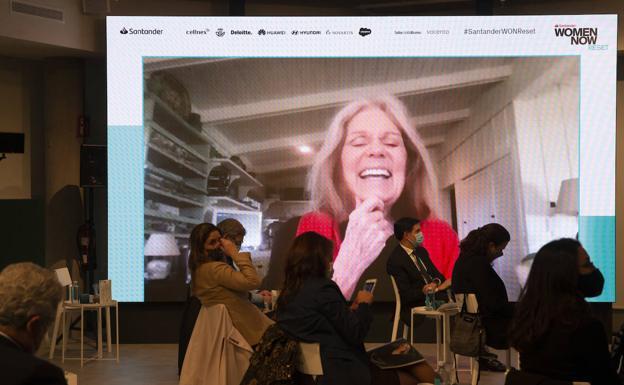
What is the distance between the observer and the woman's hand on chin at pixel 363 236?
29.8 ft

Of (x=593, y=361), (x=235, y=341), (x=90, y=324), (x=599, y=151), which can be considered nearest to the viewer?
(x=593, y=361)

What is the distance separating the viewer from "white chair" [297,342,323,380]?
14.1 feet

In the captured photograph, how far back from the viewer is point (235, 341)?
5.49 m

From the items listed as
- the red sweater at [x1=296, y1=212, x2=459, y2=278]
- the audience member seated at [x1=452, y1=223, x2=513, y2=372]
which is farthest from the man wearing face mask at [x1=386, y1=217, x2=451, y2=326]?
the red sweater at [x1=296, y1=212, x2=459, y2=278]

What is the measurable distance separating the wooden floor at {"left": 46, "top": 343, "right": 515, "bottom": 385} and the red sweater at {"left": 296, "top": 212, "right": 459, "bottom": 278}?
0.90 meters

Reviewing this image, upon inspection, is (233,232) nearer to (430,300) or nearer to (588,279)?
(430,300)

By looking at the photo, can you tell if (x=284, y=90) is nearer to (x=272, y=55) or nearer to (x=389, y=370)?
(x=272, y=55)

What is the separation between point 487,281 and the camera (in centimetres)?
591

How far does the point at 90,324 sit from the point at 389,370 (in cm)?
596

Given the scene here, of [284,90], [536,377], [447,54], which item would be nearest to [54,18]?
[284,90]

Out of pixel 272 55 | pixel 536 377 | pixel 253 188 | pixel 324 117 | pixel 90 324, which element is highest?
pixel 272 55

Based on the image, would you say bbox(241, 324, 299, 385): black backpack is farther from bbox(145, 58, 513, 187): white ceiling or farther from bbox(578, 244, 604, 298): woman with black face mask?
bbox(145, 58, 513, 187): white ceiling

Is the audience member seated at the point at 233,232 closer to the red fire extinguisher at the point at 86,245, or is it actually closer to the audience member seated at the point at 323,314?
the audience member seated at the point at 323,314

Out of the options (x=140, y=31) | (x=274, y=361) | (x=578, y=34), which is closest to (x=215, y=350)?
(x=274, y=361)
